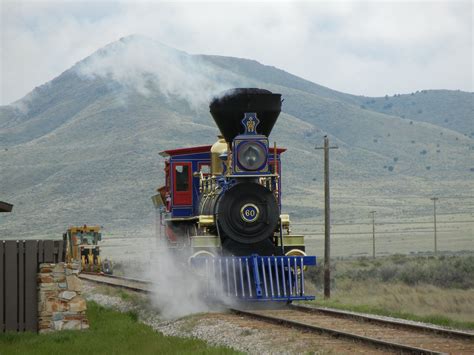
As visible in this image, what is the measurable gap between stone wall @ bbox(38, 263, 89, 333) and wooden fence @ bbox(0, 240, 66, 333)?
15cm

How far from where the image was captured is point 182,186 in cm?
2700

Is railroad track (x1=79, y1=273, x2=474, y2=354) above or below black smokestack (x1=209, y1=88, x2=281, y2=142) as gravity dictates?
below

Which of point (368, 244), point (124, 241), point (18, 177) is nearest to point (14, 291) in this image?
point (368, 244)

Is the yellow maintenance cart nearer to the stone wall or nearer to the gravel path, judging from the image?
the gravel path

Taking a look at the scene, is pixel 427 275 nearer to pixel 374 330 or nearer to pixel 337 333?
pixel 374 330

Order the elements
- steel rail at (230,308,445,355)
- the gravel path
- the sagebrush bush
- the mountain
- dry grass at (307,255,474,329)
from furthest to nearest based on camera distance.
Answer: the mountain, the sagebrush bush, dry grass at (307,255,474,329), the gravel path, steel rail at (230,308,445,355)

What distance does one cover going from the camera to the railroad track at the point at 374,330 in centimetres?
1591

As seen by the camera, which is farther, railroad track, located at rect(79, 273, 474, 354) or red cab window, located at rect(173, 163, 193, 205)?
red cab window, located at rect(173, 163, 193, 205)

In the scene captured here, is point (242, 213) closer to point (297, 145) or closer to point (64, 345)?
point (64, 345)

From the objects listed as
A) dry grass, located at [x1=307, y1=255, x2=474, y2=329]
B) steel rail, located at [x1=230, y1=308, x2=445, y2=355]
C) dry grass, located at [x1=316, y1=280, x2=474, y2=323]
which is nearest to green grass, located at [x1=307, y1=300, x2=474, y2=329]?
dry grass, located at [x1=307, y1=255, x2=474, y2=329]

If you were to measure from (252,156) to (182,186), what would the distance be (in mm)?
4001

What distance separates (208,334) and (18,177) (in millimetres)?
130377

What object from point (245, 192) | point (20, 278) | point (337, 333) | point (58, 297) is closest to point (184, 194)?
point (245, 192)

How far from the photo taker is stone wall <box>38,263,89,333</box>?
18.5 m
